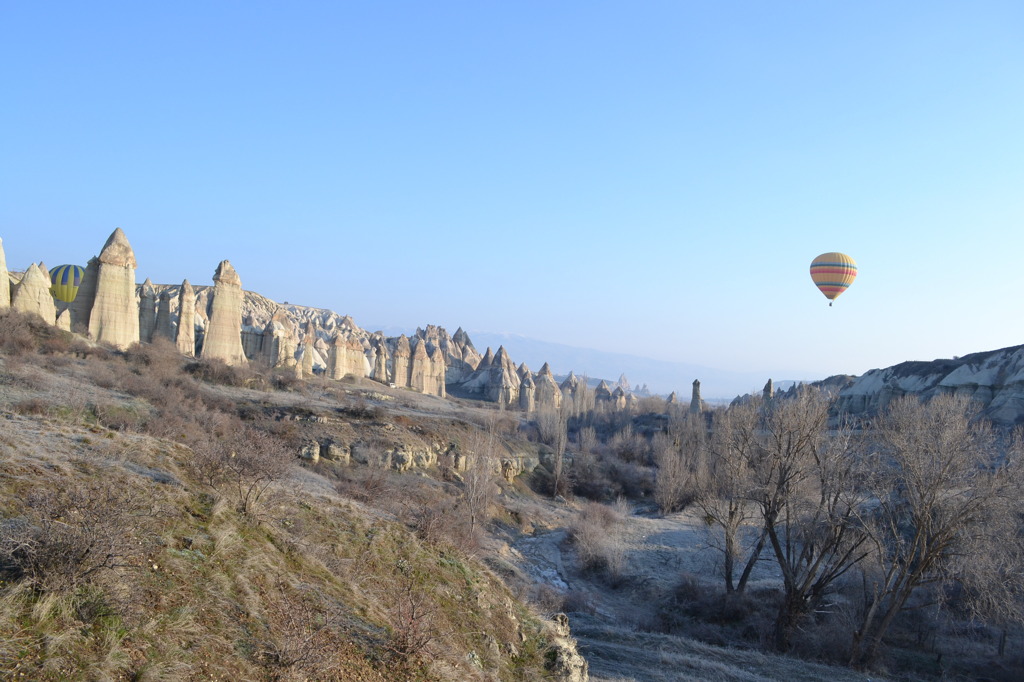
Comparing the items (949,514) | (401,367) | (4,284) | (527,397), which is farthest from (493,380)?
(949,514)

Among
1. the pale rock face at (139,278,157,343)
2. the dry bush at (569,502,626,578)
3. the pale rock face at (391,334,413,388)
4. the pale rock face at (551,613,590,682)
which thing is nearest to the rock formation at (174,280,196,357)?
the pale rock face at (139,278,157,343)

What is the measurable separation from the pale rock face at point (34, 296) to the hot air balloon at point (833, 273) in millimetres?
39764

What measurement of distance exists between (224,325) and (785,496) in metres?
26.2

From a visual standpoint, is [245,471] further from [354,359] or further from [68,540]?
[354,359]

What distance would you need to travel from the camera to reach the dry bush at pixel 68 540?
4.35 meters

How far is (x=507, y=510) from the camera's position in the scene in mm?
25672

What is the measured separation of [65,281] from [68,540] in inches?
1385

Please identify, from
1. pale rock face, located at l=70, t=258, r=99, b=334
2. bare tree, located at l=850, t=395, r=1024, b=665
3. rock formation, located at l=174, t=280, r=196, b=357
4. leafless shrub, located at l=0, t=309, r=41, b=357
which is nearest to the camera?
bare tree, located at l=850, t=395, r=1024, b=665

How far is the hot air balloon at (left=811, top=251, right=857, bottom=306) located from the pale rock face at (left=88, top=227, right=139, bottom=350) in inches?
1453

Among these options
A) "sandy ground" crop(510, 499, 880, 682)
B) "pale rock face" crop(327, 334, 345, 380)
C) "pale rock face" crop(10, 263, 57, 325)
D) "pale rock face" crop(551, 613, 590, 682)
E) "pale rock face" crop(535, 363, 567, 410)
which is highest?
"pale rock face" crop(10, 263, 57, 325)

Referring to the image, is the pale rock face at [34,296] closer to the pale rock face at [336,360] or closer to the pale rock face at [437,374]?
the pale rock face at [336,360]

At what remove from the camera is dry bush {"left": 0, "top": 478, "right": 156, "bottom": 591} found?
14.3 ft

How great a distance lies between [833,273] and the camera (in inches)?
1535

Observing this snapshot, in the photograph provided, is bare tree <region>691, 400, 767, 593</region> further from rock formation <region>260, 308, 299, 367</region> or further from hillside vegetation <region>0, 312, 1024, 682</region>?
rock formation <region>260, 308, 299, 367</region>
